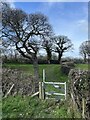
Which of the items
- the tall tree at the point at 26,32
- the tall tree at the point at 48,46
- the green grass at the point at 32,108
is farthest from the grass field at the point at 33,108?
the tall tree at the point at 48,46

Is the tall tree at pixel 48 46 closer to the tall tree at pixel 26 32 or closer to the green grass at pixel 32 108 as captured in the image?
the tall tree at pixel 26 32

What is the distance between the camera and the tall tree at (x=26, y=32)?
10.3 m

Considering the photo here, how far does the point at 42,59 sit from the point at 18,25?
2034 mm

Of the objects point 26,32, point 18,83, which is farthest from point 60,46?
point 18,83

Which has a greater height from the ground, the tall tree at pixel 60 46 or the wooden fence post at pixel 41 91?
the tall tree at pixel 60 46

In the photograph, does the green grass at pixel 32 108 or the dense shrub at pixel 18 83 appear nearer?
the green grass at pixel 32 108

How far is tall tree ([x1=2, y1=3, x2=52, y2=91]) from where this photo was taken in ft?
33.9

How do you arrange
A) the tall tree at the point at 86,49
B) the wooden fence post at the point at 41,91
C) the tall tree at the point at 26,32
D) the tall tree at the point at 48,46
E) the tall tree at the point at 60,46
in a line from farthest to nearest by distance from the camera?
the tall tree at the point at 48,46 < the tall tree at the point at 26,32 < the tall tree at the point at 60,46 < the wooden fence post at the point at 41,91 < the tall tree at the point at 86,49

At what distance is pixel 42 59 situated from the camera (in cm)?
1147

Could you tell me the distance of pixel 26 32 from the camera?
1151 centimetres

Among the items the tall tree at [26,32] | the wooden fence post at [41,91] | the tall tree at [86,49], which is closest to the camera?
the tall tree at [86,49]

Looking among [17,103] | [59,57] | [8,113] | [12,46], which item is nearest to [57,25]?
[59,57]

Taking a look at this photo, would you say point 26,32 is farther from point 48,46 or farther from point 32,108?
point 32,108

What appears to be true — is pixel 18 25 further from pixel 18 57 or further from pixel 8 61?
pixel 8 61
